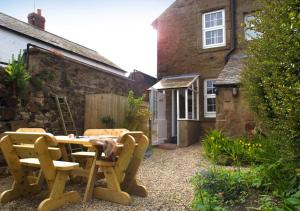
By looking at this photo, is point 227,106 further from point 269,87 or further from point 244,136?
point 269,87

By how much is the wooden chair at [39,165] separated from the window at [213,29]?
9.80 m

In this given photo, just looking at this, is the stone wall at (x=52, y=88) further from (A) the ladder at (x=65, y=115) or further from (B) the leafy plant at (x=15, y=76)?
(B) the leafy plant at (x=15, y=76)

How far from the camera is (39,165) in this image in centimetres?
336

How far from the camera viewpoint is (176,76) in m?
12.1

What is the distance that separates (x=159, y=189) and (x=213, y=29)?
30.4 feet

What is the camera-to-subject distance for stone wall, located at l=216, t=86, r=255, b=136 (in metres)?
7.95

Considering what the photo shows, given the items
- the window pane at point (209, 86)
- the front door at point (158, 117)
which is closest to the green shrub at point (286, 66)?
the front door at point (158, 117)

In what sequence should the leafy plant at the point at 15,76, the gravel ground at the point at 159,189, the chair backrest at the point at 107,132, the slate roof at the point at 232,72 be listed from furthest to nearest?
1. the slate roof at the point at 232,72
2. the leafy plant at the point at 15,76
3. the chair backrest at the point at 107,132
4. the gravel ground at the point at 159,189

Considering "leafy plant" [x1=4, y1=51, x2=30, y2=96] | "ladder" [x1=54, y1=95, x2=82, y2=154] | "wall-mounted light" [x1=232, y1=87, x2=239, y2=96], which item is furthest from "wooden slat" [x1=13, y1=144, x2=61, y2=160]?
"wall-mounted light" [x1=232, y1=87, x2=239, y2=96]

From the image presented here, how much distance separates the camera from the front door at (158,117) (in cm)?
1035

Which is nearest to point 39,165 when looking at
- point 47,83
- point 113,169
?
point 113,169

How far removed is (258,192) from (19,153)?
3327 millimetres

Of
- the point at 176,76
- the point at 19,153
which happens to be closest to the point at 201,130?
the point at 176,76

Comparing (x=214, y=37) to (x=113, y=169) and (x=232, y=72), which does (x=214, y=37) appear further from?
(x=113, y=169)
